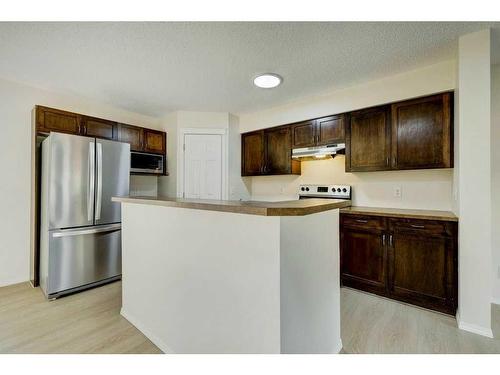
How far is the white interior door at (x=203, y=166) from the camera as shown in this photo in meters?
3.84

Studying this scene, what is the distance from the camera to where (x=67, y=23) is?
70.2 inches

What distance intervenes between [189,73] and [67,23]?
3.52 feet

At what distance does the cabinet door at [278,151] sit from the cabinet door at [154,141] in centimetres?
174

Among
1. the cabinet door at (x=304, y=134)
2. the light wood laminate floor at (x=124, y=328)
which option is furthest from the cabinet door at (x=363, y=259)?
the cabinet door at (x=304, y=134)

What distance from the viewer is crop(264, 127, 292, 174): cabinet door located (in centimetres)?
357

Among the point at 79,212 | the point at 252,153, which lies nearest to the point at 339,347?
the point at 79,212

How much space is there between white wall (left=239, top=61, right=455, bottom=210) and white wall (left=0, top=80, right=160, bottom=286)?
3.04m

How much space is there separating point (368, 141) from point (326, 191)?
0.86 m

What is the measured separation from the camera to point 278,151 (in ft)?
12.1

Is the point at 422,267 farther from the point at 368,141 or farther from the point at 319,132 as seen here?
the point at 319,132

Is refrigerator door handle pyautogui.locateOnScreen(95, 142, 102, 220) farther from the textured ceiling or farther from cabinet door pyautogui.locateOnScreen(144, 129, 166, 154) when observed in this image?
cabinet door pyautogui.locateOnScreen(144, 129, 166, 154)

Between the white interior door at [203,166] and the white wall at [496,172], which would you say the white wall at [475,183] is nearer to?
the white wall at [496,172]

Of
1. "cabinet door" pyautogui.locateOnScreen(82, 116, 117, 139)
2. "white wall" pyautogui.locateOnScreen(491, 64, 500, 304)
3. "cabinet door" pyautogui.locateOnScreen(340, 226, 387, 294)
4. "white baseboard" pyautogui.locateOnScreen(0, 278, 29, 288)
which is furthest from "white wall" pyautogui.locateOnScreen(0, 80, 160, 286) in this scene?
"white wall" pyautogui.locateOnScreen(491, 64, 500, 304)
